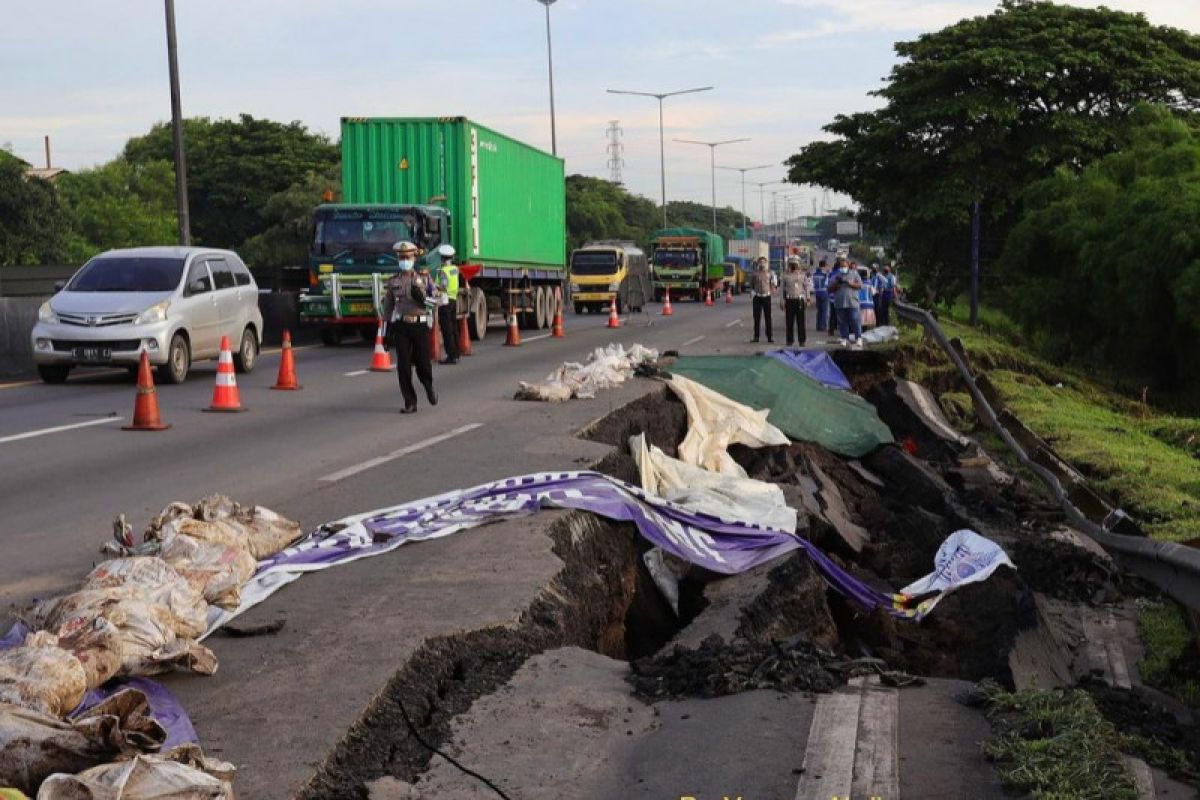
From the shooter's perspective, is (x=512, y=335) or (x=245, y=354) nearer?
(x=245, y=354)

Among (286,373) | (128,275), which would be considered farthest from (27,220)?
(286,373)

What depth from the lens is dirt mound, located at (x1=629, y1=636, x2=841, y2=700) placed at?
17.9 feet

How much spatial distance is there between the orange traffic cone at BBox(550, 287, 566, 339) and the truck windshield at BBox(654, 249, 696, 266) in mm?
25184

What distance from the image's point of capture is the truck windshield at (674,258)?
62.9m

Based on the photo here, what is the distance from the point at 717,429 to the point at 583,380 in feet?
6.84

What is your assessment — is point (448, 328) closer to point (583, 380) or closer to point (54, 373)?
point (54, 373)

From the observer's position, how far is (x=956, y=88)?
34.4 metres

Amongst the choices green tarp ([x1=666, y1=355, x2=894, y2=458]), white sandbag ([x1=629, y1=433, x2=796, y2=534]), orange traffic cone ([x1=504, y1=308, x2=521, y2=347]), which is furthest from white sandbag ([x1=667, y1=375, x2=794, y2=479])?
orange traffic cone ([x1=504, y1=308, x2=521, y2=347])

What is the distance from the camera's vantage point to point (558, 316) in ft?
116

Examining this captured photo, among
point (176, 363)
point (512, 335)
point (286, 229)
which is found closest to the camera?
point (176, 363)

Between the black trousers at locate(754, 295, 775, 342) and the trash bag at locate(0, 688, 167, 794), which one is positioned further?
the black trousers at locate(754, 295, 775, 342)

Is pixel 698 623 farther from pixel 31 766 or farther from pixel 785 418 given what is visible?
pixel 785 418

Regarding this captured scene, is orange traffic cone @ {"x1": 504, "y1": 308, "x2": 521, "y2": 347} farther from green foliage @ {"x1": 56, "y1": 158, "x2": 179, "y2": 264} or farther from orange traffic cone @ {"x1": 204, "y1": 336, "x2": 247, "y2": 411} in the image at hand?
green foliage @ {"x1": 56, "y1": 158, "x2": 179, "y2": 264}

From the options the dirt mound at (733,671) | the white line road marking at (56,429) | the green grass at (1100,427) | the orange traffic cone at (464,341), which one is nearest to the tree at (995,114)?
the green grass at (1100,427)
